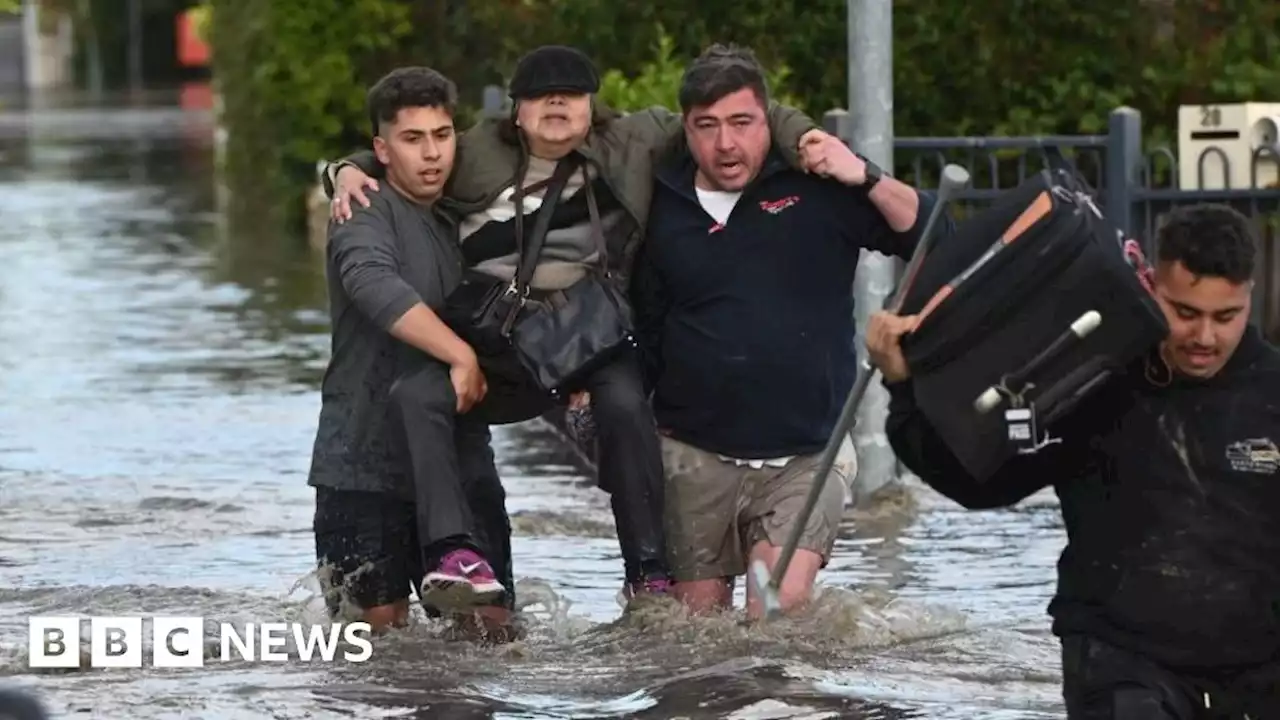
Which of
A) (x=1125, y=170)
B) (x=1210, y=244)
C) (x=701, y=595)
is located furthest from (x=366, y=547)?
(x=1125, y=170)

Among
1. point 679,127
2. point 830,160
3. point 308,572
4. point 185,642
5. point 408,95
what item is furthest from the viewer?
point 308,572

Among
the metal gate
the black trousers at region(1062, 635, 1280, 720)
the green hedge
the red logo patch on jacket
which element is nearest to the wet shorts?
the red logo patch on jacket

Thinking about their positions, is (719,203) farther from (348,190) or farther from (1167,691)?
(1167,691)

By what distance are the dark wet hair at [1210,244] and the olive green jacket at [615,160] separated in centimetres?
195

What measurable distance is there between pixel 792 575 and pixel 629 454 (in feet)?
1.75

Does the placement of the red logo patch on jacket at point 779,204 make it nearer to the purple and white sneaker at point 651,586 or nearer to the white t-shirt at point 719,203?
the white t-shirt at point 719,203

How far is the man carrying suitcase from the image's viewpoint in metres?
5.12

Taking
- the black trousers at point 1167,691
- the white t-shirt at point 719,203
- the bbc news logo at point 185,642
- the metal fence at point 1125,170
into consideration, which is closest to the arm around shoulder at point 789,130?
the white t-shirt at point 719,203

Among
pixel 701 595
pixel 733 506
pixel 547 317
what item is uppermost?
pixel 547 317

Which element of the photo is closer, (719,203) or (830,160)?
(830,160)

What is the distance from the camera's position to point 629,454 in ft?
23.2

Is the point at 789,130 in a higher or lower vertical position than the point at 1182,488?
higher

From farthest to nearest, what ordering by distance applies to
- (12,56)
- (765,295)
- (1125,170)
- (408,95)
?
1. (12,56)
2. (1125,170)
3. (408,95)
4. (765,295)

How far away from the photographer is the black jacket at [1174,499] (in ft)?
16.8
